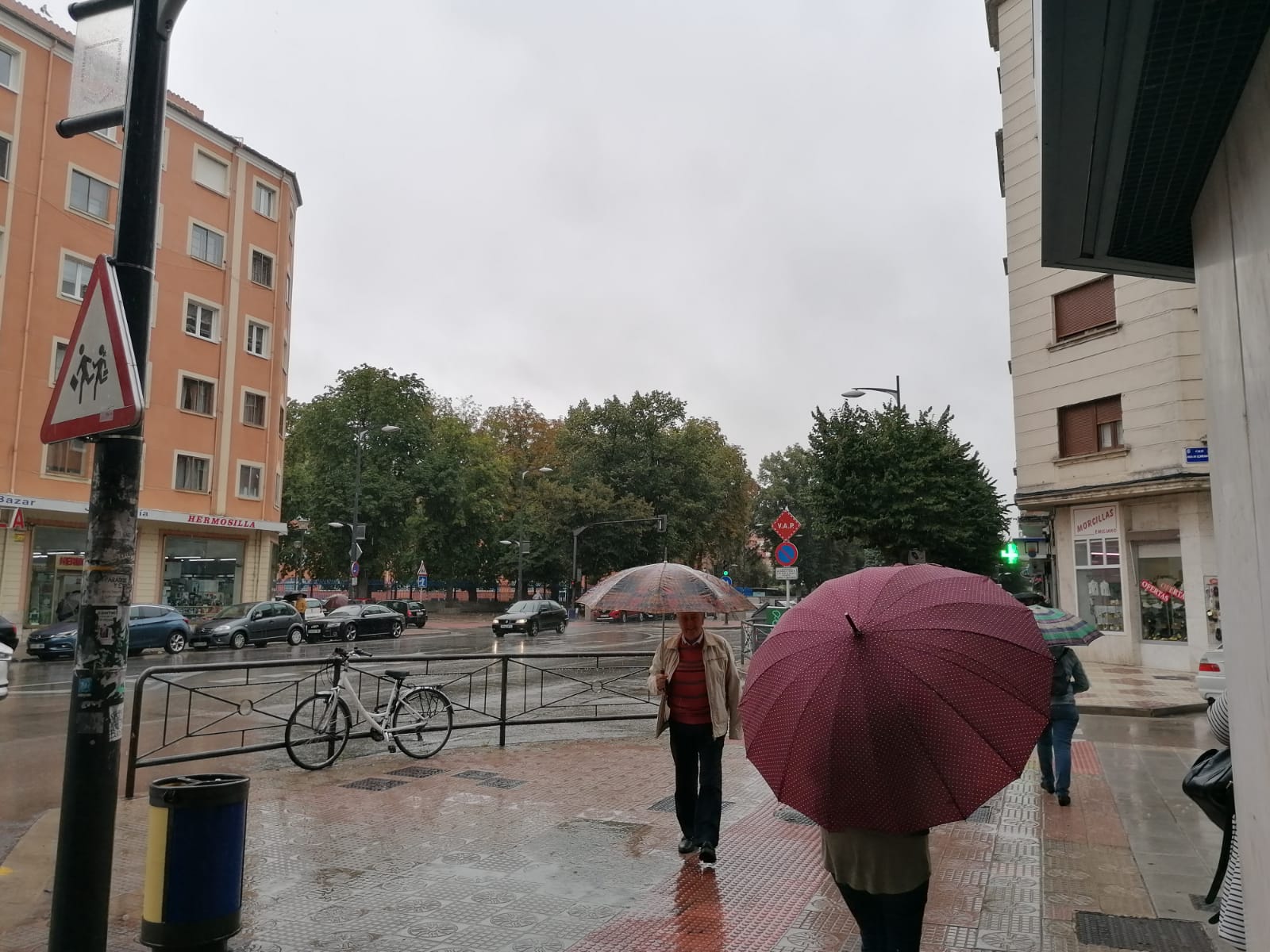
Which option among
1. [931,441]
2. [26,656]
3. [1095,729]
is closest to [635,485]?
[931,441]

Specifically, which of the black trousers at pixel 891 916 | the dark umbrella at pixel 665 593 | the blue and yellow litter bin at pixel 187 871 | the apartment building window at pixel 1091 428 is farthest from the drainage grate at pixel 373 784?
the apartment building window at pixel 1091 428

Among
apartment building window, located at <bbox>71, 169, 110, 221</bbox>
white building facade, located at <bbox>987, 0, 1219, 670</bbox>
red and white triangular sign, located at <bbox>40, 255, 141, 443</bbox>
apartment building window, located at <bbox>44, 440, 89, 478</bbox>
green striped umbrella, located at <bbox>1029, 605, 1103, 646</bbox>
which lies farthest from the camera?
apartment building window, located at <bbox>71, 169, 110, 221</bbox>

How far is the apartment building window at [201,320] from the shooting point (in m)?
34.4

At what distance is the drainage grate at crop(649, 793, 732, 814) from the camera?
751 centimetres

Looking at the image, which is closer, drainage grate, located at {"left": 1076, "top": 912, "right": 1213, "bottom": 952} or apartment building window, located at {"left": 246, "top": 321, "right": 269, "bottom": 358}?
drainage grate, located at {"left": 1076, "top": 912, "right": 1213, "bottom": 952}

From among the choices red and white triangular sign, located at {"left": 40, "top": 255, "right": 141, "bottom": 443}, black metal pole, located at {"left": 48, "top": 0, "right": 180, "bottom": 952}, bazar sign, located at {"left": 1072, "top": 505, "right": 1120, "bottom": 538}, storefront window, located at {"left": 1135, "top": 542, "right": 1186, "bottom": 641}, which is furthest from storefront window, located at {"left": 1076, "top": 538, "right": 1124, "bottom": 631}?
red and white triangular sign, located at {"left": 40, "top": 255, "right": 141, "bottom": 443}

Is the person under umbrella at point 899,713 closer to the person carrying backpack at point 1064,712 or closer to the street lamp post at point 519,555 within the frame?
the person carrying backpack at point 1064,712

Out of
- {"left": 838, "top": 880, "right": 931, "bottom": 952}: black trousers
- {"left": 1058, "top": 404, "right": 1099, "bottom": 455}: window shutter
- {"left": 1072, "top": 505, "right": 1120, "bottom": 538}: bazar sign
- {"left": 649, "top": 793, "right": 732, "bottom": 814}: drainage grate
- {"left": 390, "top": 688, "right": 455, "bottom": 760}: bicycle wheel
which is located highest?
{"left": 1058, "top": 404, "right": 1099, "bottom": 455}: window shutter

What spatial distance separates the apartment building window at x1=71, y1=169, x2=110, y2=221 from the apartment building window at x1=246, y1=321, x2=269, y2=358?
6.55 metres

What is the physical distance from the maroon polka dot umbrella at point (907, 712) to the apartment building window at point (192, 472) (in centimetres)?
3476

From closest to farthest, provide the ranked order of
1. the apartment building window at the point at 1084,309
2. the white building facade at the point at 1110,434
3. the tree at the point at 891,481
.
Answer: the white building facade at the point at 1110,434 < the apartment building window at the point at 1084,309 < the tree at the point at 891,481

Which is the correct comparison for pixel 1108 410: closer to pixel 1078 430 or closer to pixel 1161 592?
pixel 1078 430

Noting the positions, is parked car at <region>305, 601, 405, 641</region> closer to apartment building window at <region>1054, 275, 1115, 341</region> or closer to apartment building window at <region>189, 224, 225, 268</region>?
apartment building window at <region>189, 224, 225, 268</region>

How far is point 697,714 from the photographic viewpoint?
6008 mm
